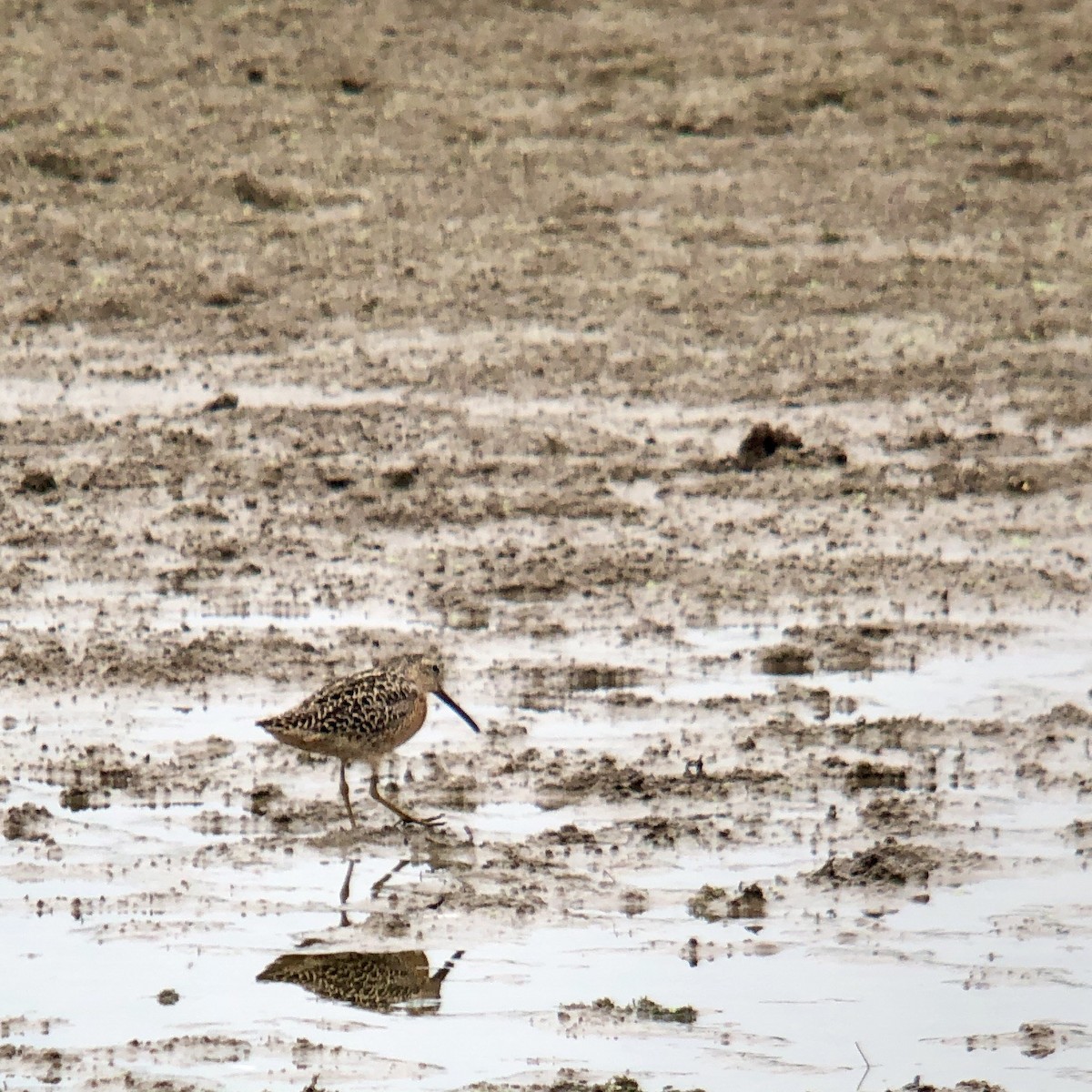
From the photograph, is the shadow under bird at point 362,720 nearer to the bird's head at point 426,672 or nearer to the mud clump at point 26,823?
the bird's head at point 426,672

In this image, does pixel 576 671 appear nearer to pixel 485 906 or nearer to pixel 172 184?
pixel 485 906

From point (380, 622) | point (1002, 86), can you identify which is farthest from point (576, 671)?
point (1002, 86)

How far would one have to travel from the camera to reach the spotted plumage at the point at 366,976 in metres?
7.39

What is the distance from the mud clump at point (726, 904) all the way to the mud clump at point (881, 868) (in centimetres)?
28

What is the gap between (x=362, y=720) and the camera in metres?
8.73

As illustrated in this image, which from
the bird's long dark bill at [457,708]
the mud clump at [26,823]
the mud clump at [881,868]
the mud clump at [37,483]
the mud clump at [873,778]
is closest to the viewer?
the mud clump at [881,868]

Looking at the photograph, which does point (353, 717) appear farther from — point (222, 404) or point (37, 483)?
point (222, 404)

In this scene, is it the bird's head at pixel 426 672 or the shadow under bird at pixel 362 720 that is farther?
the bird's head at pixel 426 672

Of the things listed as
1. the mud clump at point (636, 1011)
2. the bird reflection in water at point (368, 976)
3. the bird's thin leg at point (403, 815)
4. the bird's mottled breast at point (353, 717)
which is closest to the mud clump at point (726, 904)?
the mud clump at point (636, 1011)

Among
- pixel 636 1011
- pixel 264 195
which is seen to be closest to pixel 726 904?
pixel 636 1011

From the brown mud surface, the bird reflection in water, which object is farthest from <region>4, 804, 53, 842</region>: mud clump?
the bird reflection in water

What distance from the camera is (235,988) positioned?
24.3 feet

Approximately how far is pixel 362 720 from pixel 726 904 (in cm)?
160

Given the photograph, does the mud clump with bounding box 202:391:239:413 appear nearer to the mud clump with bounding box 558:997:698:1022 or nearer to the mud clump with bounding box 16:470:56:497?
the mud clump with bounding box 16:470:56:497
